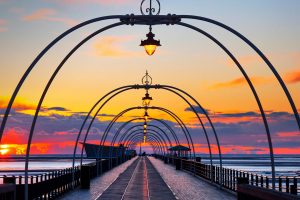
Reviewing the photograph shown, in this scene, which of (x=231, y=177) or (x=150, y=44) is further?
(x=231, y=177)

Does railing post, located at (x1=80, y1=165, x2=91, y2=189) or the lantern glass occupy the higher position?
the lantern glass

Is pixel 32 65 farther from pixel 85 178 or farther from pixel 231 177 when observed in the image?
pixel 85 178

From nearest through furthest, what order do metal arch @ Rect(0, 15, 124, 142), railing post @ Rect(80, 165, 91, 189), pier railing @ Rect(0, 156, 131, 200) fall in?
1. metal arch @ Rect(0, 15, 124, 142)
2. pier railing @ Rect(0, 156, 131, 200)
3. railing post @ Rect(80, 165, 91, 189)

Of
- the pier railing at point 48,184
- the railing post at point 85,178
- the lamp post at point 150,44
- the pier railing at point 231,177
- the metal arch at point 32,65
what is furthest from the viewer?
the railing post at point 85,178

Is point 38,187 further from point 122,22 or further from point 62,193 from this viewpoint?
point 122,22

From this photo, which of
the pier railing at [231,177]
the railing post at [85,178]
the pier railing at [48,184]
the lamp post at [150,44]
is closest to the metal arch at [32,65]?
the lamp post at [150,44]

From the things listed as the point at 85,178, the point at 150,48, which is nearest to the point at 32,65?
the point at 150,48

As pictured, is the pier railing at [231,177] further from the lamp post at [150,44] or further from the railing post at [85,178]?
the railing post at [85,178]

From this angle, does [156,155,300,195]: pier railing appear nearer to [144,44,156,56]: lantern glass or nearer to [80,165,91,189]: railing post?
[144,44,156,56]: lantern glass

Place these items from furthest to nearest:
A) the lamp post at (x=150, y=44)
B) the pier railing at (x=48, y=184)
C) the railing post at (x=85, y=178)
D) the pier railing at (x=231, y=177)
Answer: the railing post at (x=85, y=178) < the pier railing at (x=231, y=177) < the pier railing at (x=48, y=184) < the lamp post at (x=150, y=44)

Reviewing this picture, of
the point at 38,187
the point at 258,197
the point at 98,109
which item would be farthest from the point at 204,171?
the point at 258,197

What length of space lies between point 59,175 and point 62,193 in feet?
3.03

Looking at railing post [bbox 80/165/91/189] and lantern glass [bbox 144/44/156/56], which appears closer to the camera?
lantern glass [bbox 144/44/156/56]

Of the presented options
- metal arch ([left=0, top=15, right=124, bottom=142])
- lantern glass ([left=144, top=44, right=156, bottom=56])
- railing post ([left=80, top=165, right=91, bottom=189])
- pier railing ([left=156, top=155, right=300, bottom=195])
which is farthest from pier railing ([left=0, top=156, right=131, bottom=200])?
pier railing ([left=156, top=155, right=300, bottom=195])
